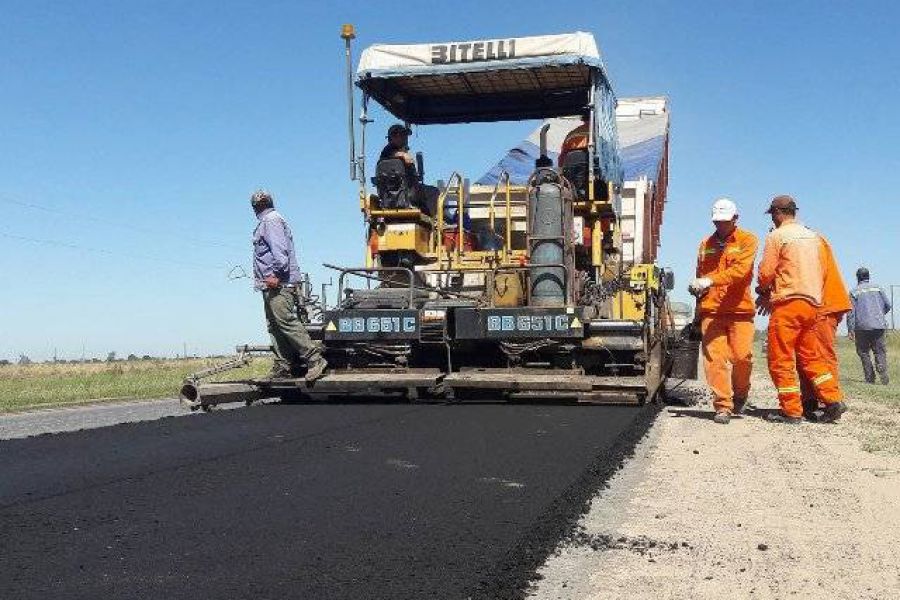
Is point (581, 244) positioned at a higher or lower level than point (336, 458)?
higher

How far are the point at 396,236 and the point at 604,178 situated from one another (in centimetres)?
200

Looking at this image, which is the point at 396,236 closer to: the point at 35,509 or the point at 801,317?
the point at 801,317

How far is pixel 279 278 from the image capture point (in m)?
7.70

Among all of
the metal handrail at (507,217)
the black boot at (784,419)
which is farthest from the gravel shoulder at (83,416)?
the black boot at (784,419)

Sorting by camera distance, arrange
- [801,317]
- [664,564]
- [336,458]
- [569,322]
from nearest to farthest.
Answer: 1. [664,564]
2. [336,458]
3. [801,317]
4. [569,322]

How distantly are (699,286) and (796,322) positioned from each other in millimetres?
729

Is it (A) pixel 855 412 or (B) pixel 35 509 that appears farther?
(A) pixel 855 412

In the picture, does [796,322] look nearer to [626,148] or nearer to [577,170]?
[577,170]

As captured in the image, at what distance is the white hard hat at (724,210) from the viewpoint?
701 centimetres

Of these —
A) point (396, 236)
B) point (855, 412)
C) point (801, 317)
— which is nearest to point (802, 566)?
point (801, 317)

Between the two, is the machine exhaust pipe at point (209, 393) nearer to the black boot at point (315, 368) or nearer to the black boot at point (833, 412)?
the black boot at point (315, 368)

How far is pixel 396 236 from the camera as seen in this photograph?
28.1 ft

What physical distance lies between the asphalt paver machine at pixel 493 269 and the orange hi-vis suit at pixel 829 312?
1.18m

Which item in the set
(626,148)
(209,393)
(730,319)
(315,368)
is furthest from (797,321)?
(626,148)
